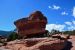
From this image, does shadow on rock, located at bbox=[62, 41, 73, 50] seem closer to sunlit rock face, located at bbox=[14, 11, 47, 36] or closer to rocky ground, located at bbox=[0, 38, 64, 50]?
rocky ground, located at bbox=[0, 38, 64, 50]

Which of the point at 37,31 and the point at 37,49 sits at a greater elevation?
the point at 37,31

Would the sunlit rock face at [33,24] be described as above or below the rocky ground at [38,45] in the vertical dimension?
above

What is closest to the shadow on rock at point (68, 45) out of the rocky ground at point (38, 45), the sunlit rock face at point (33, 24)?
the rocky ground at point (38, 45)

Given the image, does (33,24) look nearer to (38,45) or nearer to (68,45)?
(68,45)

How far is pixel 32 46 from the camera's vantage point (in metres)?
28.8

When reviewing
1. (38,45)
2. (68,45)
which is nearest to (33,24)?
(68,45)

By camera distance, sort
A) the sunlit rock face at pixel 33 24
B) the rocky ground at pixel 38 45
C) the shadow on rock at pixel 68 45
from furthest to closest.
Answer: the sunlit rock face at pixel 33 24 → the shadow on rock at pixel 68 45 → the rocky ground at pixel 38 45

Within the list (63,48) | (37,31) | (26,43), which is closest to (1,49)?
(26,43)

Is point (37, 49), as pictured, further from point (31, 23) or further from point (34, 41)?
point (31, 23)

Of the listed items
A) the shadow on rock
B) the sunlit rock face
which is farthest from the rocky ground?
the sunlit rock face

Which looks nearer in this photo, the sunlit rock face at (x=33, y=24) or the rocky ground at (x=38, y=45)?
the rocky ground at (x=38, y=45)

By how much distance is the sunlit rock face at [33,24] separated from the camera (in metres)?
43.2

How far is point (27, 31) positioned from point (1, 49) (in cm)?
1428

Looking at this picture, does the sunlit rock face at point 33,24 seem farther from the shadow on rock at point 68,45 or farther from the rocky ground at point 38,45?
the shadow on rock at point 68,45
